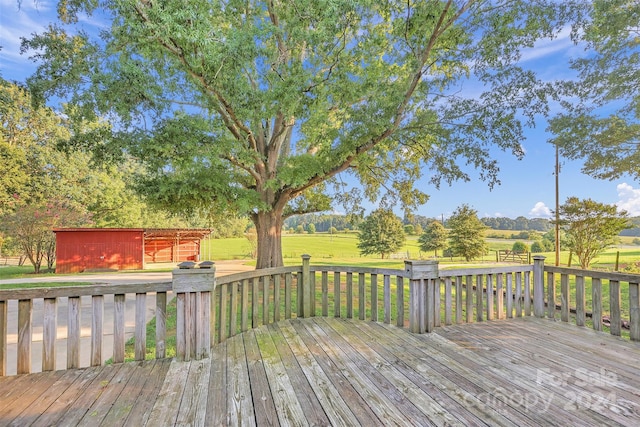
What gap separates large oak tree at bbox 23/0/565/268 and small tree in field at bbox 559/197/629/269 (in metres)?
9.03

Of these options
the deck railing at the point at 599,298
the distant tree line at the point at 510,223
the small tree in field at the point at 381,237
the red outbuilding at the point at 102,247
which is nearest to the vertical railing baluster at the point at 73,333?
the deck railing at the point at 599,298

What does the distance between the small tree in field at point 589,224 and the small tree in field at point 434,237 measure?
573 inches

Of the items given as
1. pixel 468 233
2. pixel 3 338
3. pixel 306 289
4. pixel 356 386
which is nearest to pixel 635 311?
pixel 356 386

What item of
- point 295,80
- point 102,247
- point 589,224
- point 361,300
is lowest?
point 102,247

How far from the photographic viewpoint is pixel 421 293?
11.9ft

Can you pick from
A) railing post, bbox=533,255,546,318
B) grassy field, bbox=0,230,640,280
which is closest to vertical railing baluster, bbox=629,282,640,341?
railing post, bbox=533,255,546,318

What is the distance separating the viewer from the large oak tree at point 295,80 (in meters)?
4.36

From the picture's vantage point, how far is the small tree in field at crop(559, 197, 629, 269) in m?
11.5

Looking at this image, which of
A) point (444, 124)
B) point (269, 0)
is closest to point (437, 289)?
point (444, 124)

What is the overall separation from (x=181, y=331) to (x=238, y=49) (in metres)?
3.71

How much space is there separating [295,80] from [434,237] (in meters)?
25.7

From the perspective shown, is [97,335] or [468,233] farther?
[468,233]

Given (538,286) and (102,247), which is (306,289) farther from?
(102,247)

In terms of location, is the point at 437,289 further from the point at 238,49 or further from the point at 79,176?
the point at 79,176
